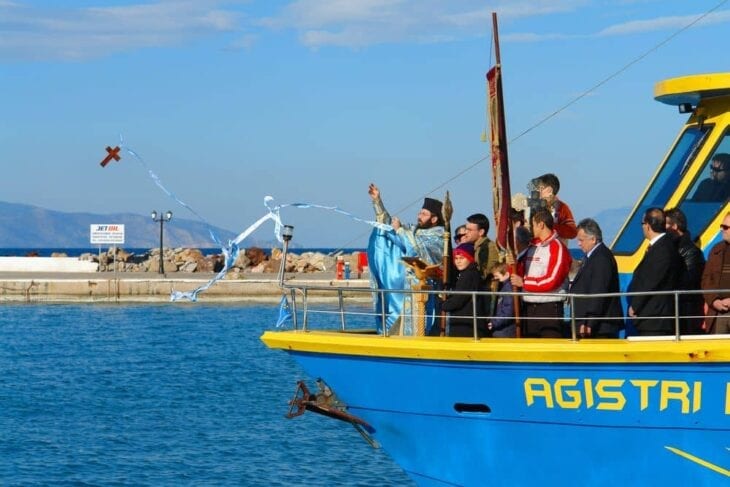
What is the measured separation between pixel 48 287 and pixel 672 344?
146 ft

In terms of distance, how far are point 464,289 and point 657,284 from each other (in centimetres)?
165

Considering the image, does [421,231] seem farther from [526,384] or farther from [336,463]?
[336,463]

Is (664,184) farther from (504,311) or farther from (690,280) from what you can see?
(504,311)

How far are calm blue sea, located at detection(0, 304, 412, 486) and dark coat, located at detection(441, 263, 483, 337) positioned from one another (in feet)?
23.1

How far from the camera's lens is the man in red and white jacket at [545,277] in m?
11.0

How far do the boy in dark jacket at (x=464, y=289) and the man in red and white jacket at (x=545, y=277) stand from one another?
45cm

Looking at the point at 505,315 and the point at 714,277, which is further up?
the point at 714,277

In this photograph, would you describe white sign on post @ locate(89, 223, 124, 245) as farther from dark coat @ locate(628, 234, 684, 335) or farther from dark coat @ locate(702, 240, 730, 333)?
dark coat @ locate(702, 240, 730, 333)

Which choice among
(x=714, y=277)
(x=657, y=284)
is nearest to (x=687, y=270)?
(x=714, y=277)

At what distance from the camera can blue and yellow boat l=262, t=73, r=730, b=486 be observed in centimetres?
1031

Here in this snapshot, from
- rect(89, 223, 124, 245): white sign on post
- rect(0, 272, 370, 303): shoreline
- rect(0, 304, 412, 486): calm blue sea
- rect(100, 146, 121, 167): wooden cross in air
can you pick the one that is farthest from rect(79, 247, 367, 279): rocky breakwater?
rect(100, 146, 121, 167): wooden cross in air

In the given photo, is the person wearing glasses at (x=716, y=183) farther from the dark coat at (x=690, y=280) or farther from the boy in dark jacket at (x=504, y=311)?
the boy in dark jacket at (x=504, y=311)

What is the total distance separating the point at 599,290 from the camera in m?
10.8

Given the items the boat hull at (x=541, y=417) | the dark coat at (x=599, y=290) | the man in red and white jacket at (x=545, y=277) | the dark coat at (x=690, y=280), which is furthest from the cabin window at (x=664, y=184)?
the boat hull at (x=541, y=417)
